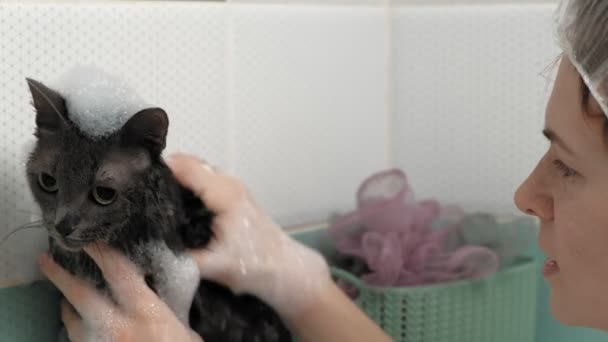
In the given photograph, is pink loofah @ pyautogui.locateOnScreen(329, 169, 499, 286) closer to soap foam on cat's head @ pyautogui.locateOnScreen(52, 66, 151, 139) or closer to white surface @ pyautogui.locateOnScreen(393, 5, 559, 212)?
white surface @ pyautogui.locateOnScreen(393, 5, 559, 212)

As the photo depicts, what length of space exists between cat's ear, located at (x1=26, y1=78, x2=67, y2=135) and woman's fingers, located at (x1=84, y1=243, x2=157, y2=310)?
0.52ft

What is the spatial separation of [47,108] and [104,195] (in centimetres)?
12

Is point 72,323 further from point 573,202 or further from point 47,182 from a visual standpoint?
point 573,202

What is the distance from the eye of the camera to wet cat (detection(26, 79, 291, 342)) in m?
0.88

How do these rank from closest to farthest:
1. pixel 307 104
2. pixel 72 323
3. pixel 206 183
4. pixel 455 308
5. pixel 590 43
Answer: pixel 590 43, pixel 72 323, pixel 206 183, pixel 455 308, pixel 307 104

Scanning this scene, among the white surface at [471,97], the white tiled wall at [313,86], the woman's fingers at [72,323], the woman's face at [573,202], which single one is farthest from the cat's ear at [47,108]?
the white surface at [471,97]

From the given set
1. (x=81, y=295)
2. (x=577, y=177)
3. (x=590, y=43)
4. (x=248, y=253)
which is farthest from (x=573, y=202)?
(x=81, y=295)

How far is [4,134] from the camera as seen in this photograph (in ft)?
3.28

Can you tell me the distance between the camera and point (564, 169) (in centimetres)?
85

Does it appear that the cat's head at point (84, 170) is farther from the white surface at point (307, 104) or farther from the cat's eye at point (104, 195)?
the white surface at point (307, 104)

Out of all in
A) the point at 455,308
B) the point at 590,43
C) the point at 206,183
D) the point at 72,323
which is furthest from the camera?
the point at 455,308

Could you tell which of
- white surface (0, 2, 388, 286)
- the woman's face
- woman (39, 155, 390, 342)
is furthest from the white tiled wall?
the woman's face

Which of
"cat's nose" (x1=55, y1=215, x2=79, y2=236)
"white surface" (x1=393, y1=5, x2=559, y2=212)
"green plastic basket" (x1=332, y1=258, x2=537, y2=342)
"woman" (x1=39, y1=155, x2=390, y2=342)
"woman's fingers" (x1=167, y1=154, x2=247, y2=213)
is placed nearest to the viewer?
"cat's nose" (x1=55, y1=215, x2=79, y2=236)

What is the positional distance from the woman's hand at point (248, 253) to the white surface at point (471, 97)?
445mm
